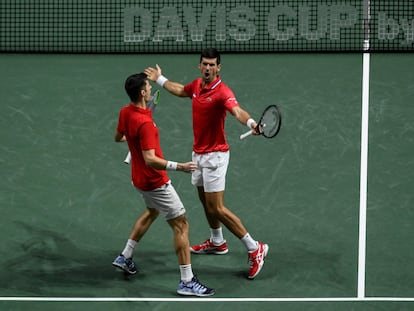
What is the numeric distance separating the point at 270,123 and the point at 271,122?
0.09 feet

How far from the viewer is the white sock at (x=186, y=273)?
10086 mm

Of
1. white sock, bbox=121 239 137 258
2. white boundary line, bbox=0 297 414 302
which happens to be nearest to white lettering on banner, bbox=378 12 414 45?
white boundary line, bbox=0 297 414 302

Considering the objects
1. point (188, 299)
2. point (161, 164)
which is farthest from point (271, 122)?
point (188, 299)

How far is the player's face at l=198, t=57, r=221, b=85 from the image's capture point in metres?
10.3

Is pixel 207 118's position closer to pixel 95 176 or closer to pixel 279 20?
pixel 95 176

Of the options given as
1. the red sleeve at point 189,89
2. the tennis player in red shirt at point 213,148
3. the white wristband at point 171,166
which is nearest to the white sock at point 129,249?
the tennis player in red shirt at point 213,148

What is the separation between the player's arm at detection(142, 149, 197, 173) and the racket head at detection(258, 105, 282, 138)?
2.44 feet

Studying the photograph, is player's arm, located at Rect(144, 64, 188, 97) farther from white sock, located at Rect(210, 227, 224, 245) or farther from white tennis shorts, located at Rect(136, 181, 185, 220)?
white sock, located at Rect(210, 227, 224, 245)

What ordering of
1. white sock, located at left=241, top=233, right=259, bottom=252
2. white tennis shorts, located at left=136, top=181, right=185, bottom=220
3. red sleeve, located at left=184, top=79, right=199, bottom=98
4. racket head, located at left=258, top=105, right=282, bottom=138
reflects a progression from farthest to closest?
red sleeve, located at left=184, top=79, right=199, bottom=98, white sock, located at left=241, top=233, right=259, bottom=252, white tennis shorts, located at left=136, top=181, right=185, bottom=220, racket head, located at left=258, top=105, right=282, bottom=138

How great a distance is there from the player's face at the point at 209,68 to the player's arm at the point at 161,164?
1.13 meters

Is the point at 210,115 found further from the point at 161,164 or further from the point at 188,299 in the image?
the point at 188,299

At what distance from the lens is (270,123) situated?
9.81 meters

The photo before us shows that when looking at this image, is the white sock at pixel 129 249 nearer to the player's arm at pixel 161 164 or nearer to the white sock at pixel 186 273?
the white sock at pixel 186 273

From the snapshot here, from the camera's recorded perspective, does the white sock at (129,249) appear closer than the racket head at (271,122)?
No
